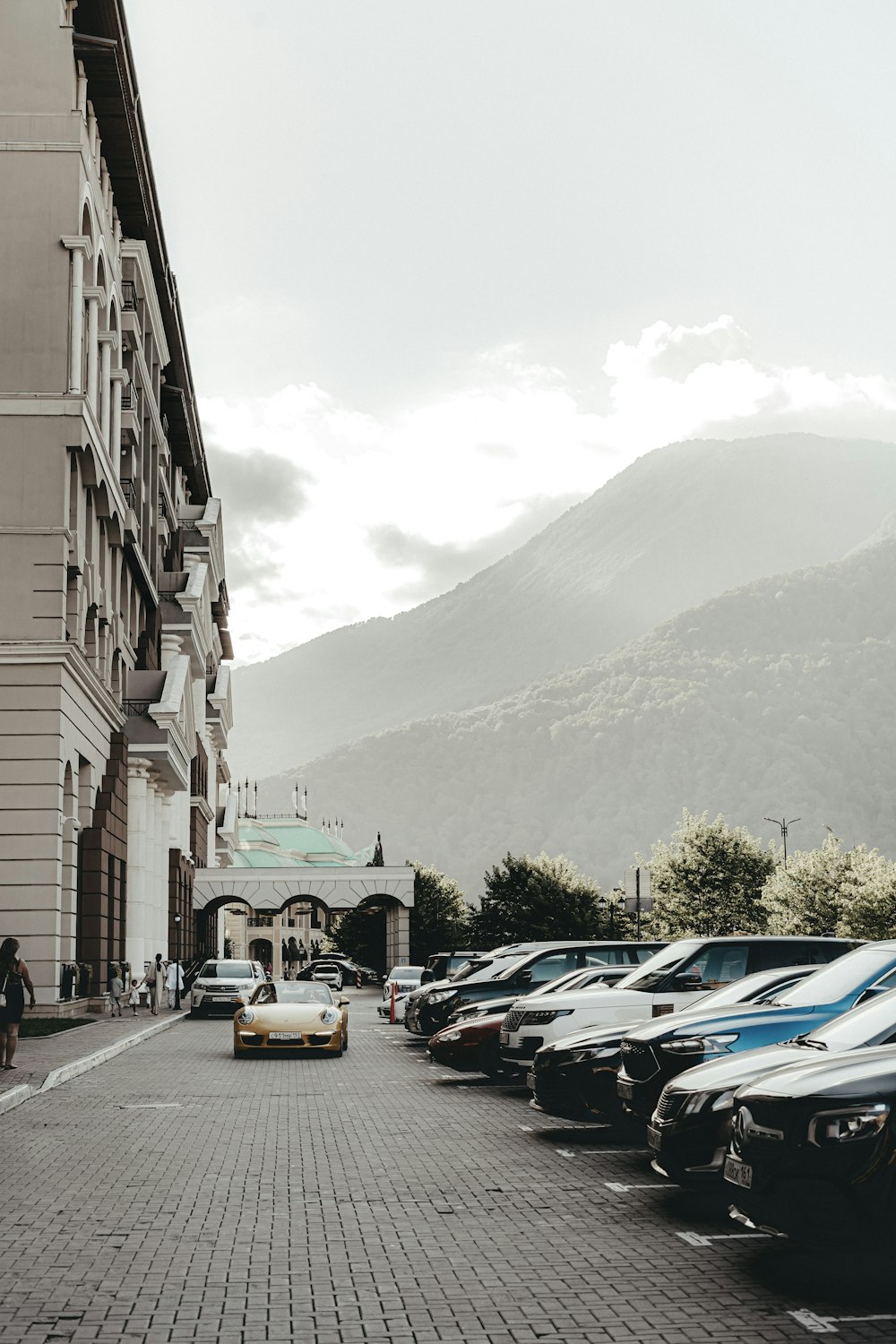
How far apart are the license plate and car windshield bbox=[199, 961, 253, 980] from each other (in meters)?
32.9

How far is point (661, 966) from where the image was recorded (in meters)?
16.4

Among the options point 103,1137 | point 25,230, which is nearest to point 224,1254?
point 103,1137

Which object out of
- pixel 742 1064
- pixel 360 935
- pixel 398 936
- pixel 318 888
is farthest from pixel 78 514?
pixel 360 935

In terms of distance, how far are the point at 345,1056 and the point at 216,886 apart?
173ft

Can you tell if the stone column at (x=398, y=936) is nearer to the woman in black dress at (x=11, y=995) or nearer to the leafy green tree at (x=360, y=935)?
the leafy green tree at (x=360, y=935)

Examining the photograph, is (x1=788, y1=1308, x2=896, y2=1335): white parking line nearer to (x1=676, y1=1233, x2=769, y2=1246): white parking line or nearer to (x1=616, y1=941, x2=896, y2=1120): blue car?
(x1=676, y1=1233, x2=769, y2=1246): white parking line

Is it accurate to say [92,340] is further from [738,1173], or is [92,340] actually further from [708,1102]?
[738,1173]

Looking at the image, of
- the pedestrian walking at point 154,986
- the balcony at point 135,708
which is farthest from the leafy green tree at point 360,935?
the balcony at point 135,708

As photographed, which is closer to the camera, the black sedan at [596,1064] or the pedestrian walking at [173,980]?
the black sedan at [596,1064]

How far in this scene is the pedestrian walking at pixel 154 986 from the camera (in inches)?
1550

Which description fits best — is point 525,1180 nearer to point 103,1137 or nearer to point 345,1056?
point 103,1137

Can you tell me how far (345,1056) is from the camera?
24969 millimetres

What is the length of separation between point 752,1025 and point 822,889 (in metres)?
67.2

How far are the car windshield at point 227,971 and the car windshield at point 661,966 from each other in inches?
975
